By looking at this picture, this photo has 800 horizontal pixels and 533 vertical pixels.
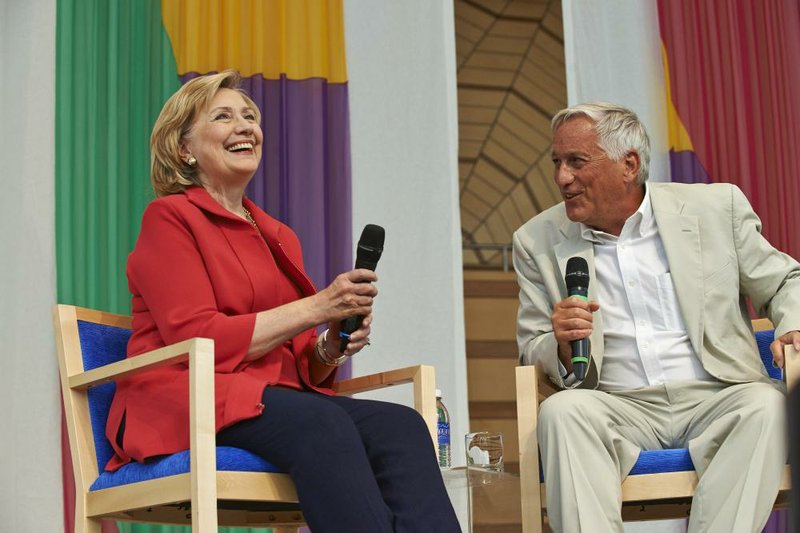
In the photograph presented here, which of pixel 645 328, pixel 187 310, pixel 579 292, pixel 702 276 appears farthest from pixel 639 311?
pixel 187 310

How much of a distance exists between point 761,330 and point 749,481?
65cm

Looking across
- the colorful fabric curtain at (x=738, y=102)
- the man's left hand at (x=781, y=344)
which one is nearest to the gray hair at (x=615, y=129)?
the man's left hand at (x=781, y=344)

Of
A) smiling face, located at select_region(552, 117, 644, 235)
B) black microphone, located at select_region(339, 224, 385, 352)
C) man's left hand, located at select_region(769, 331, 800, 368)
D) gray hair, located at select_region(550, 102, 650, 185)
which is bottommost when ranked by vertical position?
man's left hand, located at select_region(769, 331, 800, 368)

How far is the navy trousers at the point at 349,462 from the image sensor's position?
1767 mm

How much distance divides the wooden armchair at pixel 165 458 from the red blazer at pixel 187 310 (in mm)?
54

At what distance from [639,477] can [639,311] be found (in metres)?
0.45

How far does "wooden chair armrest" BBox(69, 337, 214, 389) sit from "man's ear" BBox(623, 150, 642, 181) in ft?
3.97

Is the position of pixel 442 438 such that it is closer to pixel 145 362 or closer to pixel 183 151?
pixel 183 151

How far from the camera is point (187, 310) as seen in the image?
1972mm

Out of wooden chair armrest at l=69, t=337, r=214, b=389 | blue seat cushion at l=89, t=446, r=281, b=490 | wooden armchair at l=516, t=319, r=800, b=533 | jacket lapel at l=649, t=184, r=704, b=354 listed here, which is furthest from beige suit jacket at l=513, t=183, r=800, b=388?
wooden chair armrest at l=69, t=337, r=214, b=389

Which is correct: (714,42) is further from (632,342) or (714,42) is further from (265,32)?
(632,342)

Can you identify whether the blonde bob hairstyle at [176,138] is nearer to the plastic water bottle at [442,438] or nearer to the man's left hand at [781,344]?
the plastic water bottle at [442,438]

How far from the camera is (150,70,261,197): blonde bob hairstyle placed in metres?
2.26

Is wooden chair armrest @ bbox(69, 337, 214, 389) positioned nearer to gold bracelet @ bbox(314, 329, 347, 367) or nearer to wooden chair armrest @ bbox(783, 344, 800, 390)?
gold bracelet @ bbox(314, 329, 347, 367)
